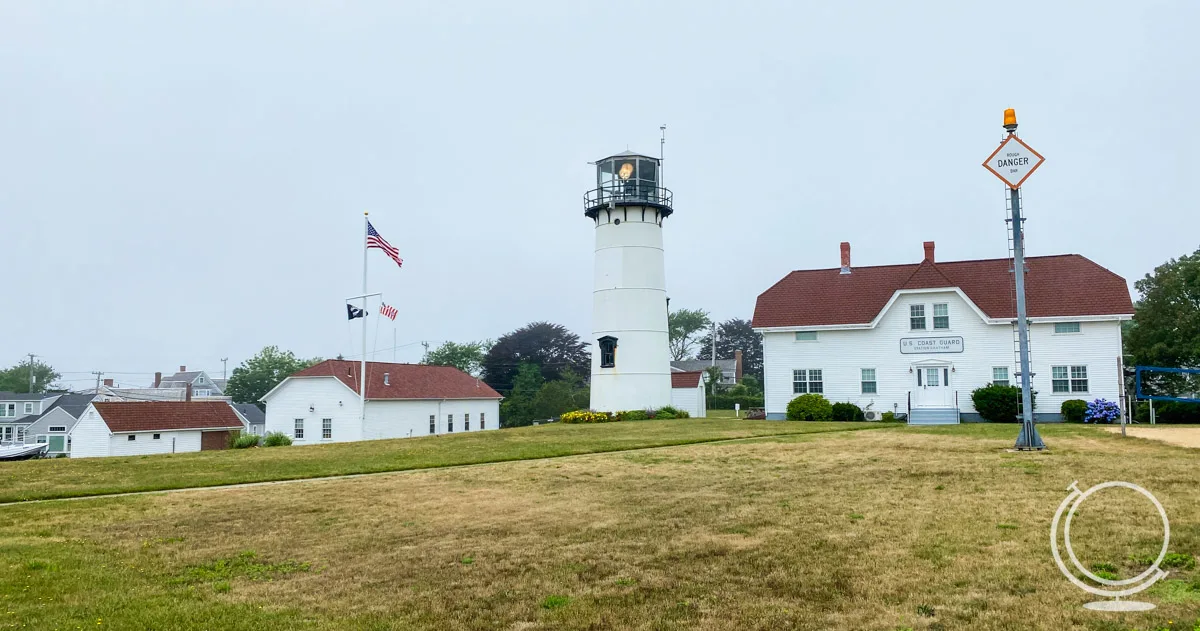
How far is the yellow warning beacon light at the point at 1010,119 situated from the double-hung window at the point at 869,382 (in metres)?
18.7

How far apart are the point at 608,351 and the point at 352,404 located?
53.5 feet

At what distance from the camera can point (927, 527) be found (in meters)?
9.21

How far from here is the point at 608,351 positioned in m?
38.8

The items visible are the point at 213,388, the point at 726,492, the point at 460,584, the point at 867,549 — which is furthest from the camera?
the point at 213,388

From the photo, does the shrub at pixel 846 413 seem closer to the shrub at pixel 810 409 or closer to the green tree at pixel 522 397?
the shrub at pixel 810 409

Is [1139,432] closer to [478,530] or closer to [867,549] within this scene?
[867,549]

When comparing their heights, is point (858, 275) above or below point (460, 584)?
above

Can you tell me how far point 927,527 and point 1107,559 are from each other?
6.80ft

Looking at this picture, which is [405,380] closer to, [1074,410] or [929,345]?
[929,345]

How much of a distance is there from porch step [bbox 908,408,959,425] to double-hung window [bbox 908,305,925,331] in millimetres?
3573

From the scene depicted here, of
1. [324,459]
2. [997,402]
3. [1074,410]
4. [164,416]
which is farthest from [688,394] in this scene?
[164,416]

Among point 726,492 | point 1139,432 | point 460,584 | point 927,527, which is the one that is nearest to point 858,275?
point 1139,432

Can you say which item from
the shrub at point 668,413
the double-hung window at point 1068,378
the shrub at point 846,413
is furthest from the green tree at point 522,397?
the double-hung window at point 1068,378

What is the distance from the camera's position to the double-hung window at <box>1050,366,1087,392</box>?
107 feet
